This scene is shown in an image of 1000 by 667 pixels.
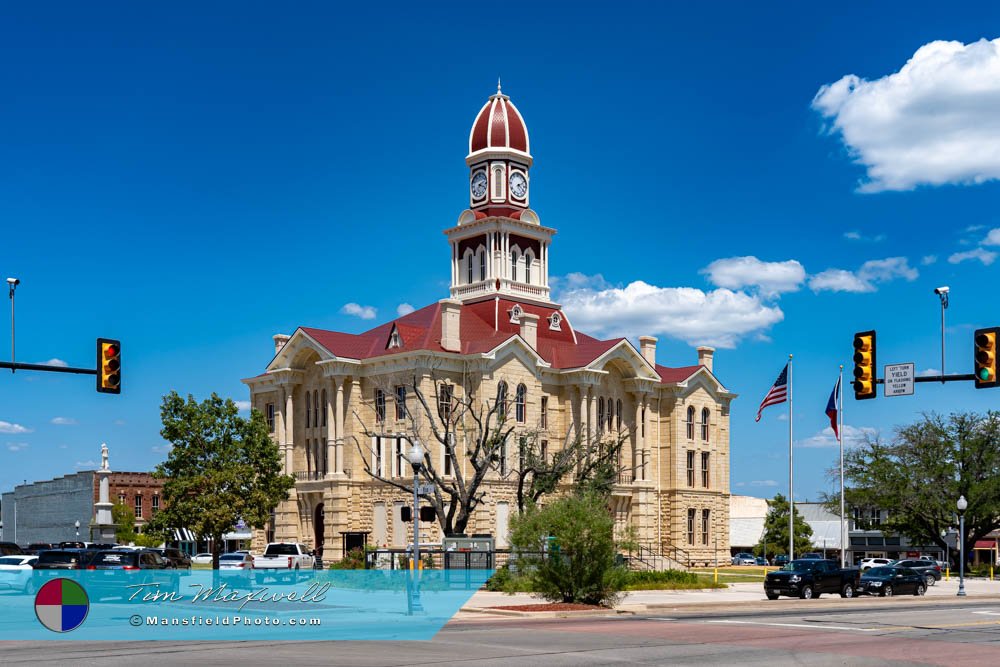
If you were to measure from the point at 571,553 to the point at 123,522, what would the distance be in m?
74.4

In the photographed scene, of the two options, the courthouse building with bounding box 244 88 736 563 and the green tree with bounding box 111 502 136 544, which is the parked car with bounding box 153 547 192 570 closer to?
the courthouse building with bounding box 244 88 736 563

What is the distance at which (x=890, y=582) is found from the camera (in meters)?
46.2

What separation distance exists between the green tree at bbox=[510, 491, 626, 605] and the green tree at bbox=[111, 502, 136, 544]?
69147 mm

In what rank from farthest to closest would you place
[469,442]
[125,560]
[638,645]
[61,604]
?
[469,442]
[125,560]
[638,645]
[61,604]

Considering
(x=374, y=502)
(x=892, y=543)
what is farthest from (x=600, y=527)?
(x=892, y=543)

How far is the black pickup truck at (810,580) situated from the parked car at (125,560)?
842 inches

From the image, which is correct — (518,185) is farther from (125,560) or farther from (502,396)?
(125,560)

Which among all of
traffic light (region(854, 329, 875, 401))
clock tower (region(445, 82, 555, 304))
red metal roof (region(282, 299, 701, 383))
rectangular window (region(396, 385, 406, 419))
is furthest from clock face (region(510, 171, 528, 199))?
traffic light (region(854, 329, 875, 401))

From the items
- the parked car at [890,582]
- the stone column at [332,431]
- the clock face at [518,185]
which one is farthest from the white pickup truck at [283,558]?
the clock face at [518,185]

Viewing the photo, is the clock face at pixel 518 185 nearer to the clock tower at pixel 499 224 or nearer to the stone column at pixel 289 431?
the clock tower at pixel 499 224


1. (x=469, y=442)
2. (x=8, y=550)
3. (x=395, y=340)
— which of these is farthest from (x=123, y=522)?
(x=8, y=550)

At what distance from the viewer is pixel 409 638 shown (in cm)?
2486

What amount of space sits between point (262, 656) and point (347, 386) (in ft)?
164

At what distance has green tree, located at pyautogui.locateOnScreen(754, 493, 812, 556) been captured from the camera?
106m
